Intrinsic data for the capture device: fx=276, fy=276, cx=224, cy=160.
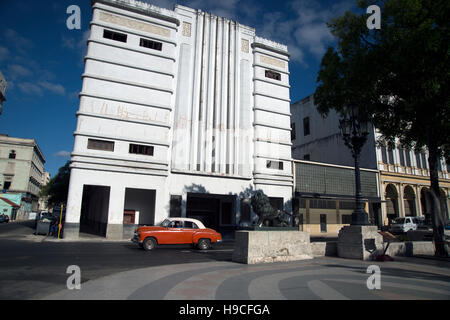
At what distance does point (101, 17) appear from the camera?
73.5 feet

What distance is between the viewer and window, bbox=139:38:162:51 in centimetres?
2374

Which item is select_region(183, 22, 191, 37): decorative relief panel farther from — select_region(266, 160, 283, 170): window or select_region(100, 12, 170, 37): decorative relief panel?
select_region(266, 160, 283, 170): window

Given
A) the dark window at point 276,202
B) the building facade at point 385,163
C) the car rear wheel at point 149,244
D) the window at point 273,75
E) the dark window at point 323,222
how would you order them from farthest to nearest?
the building facade at point 385,163 < the dark window at point 323,222 < the window at point 273,75 < the dark window at point 276,202 < the car rear wheel at point 149,244

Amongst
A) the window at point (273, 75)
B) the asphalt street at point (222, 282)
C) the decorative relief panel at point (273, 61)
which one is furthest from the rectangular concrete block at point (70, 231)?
the decorative relief panel at point (273, 61)

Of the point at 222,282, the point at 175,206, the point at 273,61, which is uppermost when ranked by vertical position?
the point at 273,61

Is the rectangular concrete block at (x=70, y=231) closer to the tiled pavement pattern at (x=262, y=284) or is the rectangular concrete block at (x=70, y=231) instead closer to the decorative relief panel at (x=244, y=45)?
the tiled pavement pattern at (x=262, y=284)

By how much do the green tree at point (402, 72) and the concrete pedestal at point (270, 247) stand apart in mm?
6761

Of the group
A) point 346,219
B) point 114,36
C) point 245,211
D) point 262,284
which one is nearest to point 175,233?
point 262,284

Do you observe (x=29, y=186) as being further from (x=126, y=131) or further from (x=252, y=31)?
(x=252, y=31)

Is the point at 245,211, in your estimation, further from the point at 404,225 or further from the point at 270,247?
the point at 404,225

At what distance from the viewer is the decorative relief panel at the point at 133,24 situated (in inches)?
889

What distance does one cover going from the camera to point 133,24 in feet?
76.8

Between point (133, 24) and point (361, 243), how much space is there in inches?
921

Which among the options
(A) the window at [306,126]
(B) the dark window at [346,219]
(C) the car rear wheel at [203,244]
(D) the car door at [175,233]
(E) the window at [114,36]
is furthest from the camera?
(A) the window at [306,126]
